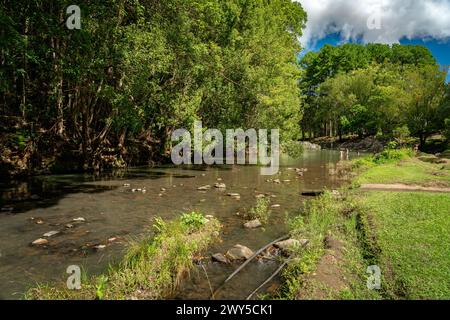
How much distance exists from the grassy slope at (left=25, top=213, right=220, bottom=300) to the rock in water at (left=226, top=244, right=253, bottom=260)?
2.68 feet

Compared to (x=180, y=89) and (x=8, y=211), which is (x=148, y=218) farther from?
(x=180, y=89)

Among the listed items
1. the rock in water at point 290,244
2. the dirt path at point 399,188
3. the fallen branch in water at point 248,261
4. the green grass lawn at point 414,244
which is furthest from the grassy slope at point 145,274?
the dirt path at point 399,188

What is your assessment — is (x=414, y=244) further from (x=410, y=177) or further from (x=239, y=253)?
(x=410, y=177)

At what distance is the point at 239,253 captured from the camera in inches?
307

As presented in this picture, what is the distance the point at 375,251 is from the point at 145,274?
4990mm

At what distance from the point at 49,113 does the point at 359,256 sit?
20691mm

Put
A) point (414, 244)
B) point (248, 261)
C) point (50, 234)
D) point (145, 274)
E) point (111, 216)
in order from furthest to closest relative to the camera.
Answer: point (111, 216) → point (50, 234) → point (248, 261) → point (414, 244) → point (145, 274)

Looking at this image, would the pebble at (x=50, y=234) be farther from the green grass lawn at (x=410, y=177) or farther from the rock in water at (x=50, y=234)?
the green grass lawn at (x=410, y=177)

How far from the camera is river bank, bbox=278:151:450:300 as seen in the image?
5.42 metres

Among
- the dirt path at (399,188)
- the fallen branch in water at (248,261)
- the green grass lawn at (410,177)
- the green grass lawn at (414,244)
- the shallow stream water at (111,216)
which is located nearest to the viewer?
the green grass lawn at (414,244)

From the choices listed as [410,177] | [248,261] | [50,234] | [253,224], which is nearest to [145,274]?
[248,261]

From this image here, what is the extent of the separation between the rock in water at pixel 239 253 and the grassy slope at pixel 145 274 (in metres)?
0.82

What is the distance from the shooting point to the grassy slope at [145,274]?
5.62 m
